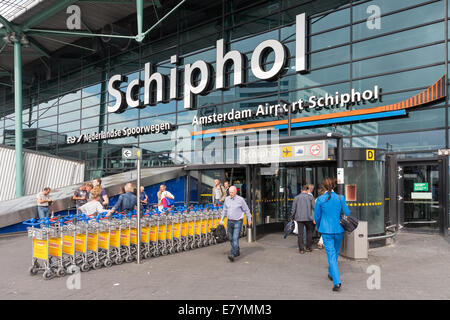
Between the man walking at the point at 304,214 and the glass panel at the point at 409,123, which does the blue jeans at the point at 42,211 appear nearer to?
the man walking at the point at 304,214

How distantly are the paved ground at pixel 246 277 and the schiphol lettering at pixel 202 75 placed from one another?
9311mm

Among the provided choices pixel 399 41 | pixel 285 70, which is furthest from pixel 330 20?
pixel 399 41

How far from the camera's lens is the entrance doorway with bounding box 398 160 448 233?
11.3m

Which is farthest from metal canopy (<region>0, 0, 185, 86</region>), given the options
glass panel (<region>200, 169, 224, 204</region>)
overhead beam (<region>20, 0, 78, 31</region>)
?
glass panel (<region>200, 169, 224, 204</region>)

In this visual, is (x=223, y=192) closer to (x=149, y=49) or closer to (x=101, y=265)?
(x=101, y=265)

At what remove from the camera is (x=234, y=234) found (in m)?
7.89

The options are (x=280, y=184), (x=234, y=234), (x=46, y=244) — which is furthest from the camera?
(x=280, y=184)

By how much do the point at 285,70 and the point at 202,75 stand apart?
15.7 feet

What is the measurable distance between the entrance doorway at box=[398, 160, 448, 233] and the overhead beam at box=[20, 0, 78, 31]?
59.8ft

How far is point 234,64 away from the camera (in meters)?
17.3

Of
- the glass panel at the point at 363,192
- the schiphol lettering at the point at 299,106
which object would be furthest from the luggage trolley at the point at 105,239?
the schiphol lettering at the point at 299,106

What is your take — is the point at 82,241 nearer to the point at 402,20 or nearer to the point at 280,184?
the point at 280,184

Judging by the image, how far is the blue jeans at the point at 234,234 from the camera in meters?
7.81
